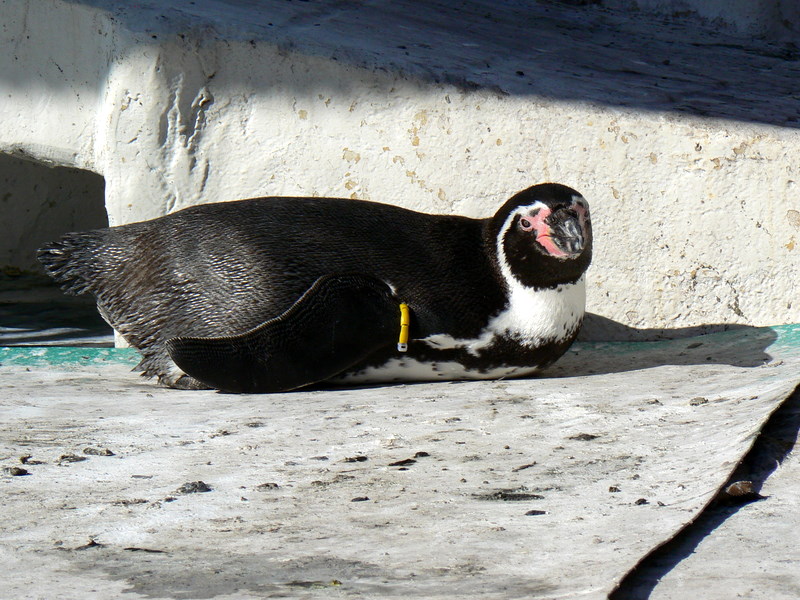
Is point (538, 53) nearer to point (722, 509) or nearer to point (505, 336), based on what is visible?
point (505, 336)

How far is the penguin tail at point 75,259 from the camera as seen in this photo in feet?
11.1

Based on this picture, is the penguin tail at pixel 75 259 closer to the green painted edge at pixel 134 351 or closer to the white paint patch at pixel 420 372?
the green painted edge at pixel 134 351

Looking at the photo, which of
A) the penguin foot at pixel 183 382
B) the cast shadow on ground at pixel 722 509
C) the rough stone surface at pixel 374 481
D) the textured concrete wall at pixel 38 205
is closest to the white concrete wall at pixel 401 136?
the rough stone surface at pixel 374 481

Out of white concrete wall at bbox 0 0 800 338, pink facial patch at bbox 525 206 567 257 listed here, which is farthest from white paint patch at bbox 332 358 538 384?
white concrete wall at bbox 0 0 800 338

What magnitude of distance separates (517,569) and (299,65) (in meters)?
2.51

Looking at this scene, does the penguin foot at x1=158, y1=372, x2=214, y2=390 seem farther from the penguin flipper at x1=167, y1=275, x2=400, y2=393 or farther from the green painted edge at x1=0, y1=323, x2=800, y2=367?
the green painted edge at x1=0, y1=323, x2=800, y2=367

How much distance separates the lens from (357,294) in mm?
3008

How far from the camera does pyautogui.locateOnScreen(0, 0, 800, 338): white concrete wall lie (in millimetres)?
3562

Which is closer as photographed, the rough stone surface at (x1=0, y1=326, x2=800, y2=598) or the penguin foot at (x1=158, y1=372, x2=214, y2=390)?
the rough stone surface at (x1=0, y1=326, x2=800, y2=598)

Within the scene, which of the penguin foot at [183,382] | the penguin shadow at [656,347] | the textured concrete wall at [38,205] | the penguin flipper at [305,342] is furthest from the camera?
the textured concrete wall at [38,205]

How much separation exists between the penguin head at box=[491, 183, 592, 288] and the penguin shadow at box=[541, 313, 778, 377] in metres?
0.37

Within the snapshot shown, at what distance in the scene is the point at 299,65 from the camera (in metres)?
3.80

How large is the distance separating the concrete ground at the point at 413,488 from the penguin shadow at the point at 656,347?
130 mm

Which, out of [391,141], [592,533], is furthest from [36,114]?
[592,533]
